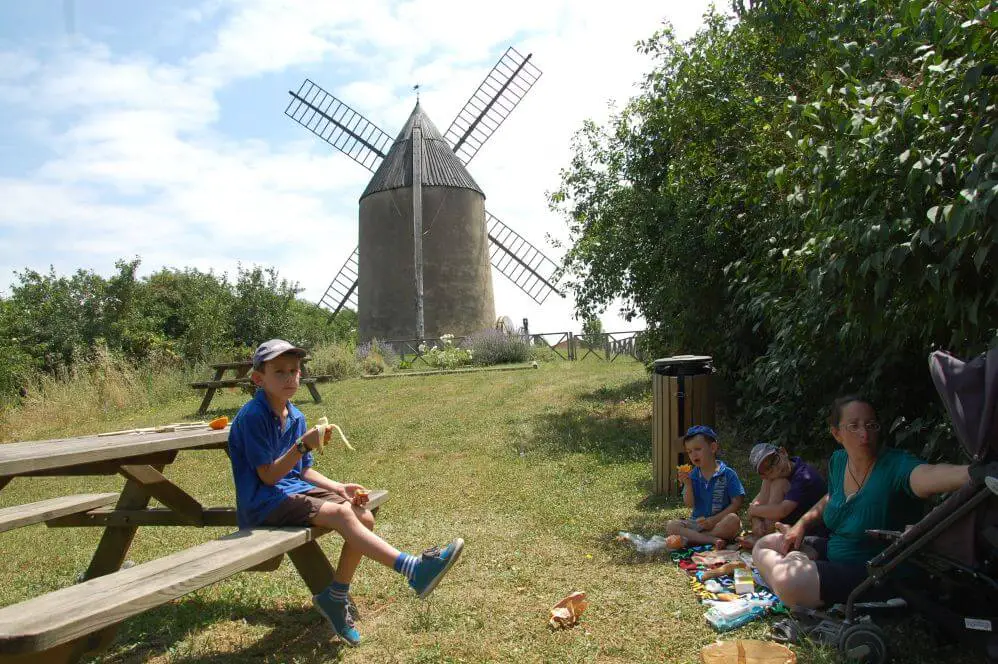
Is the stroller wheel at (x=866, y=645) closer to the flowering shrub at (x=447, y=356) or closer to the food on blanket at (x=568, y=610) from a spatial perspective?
the food on blanket at (x=568, y=610)

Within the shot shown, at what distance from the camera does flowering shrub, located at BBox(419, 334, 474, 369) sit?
21.0 meters

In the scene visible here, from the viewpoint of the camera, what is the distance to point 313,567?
3330 mm

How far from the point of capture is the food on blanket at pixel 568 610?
11.0 feet

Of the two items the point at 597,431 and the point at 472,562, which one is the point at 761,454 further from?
the point at 597,431

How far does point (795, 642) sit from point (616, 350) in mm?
21008

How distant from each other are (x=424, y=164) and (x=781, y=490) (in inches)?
870

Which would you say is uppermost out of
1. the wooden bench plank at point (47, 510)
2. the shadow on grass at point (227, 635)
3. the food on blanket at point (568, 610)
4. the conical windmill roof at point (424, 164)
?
the conical windmill roof at point (424, 164)

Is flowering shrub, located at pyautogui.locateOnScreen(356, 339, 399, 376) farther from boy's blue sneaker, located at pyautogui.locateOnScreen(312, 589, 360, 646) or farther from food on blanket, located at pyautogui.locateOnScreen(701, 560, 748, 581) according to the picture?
boy's blue sneaker, located at pyautogui.locateOnScreen(312, 589, 360, 646)

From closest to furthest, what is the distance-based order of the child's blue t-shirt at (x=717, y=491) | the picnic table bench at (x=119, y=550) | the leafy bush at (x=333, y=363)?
1. the picnic table bench at (x=119, y=550)
2. the child's blue t-shirt at (x=717, y=491)
3. the leafy bush at (x=333, y=363)

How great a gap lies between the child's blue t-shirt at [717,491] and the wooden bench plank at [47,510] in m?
3.59

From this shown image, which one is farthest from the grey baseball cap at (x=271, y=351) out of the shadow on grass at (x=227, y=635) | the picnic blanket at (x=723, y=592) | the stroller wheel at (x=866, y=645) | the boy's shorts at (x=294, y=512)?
the stroller wheel at (x=866, y=645)

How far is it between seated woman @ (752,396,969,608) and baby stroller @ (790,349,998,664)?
17cm

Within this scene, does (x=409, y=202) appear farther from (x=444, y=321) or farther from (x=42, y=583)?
(x=42, y=583)

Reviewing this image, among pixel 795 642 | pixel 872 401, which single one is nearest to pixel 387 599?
pixel 795 642
